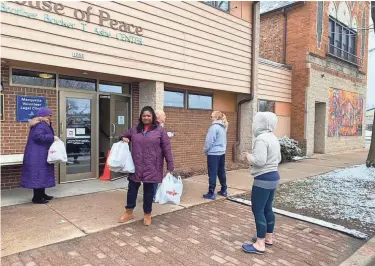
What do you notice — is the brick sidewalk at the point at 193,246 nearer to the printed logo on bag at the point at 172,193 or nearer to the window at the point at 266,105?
the printed logo on bag at the point at 172,193

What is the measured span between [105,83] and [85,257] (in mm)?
4778

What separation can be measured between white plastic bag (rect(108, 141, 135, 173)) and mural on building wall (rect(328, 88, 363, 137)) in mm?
12977

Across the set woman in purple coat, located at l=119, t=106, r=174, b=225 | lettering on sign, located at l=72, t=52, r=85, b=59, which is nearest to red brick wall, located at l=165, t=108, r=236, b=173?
lettering on sign, located at l=72, t=52, r=85, b=59

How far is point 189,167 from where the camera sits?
9062mm

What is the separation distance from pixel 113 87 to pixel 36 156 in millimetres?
2951

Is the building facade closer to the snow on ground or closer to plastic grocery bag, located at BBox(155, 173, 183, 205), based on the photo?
plastic grocery bag, located at BBox(155, 173, 183, 205)

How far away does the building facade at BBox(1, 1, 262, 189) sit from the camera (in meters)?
5.54

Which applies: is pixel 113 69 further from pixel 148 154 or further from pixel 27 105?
pixel 148 154

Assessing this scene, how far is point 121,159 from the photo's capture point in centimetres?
428

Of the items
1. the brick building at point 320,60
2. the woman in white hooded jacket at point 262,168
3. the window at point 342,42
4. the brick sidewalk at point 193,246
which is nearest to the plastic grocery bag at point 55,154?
the brick sidewalk at point 193,246

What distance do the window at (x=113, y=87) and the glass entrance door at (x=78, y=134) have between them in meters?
0.35

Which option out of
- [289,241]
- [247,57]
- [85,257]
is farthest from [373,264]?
[247,57]

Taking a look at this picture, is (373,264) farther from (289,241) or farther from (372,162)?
(372,162)

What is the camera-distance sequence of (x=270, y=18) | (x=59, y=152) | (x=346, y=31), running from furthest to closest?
(x=346, y=31) < (x=270, y=18) < (x=59, y=152)
